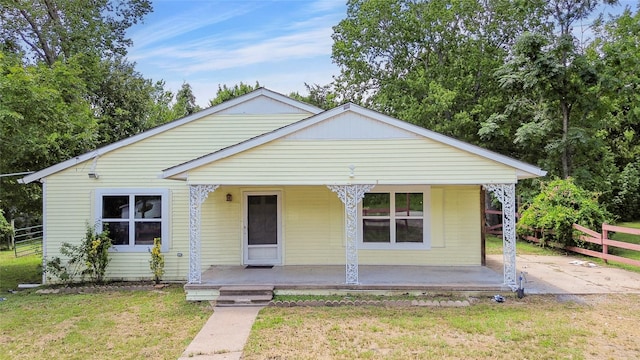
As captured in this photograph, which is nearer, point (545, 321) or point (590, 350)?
point (590, 350)

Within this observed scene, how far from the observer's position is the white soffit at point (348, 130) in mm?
8383

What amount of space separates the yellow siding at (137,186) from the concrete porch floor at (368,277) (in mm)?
919

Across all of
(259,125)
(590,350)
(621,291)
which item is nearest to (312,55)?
(259,125)

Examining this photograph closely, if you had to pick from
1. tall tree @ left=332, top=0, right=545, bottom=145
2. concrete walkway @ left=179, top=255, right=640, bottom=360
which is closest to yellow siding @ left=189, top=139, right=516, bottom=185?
concrete walkway @ left=179, top=255, right=640, bottom=360

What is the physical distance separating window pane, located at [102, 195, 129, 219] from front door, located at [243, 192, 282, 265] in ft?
10.1

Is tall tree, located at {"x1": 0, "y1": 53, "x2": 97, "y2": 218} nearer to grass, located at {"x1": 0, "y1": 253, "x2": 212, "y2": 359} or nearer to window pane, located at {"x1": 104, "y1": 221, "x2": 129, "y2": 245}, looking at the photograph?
window pane, located at {"x1": 104, "y1": 221, "x2": 129, "y2": 245}

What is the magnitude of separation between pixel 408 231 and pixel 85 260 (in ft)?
26.6

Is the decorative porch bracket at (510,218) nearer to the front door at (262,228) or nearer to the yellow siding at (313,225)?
the yellow siding at (313,225)

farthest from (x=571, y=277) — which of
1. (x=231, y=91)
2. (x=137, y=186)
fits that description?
(x=231, y=91)

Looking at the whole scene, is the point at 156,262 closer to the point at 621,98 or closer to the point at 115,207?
the point at 115,207

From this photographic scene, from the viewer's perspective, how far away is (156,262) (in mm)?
9594

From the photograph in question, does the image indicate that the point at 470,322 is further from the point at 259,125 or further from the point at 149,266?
the point at 149,266

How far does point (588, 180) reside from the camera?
50.5 ft

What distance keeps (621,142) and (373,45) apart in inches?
645
